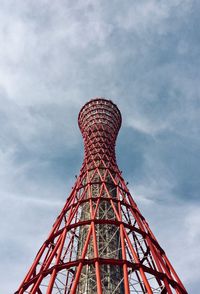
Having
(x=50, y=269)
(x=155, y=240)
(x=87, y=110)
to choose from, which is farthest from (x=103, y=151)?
(x=50, y=269)

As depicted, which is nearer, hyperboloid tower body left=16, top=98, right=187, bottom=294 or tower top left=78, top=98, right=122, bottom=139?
hyperboloid tower body left=16, top=98, right=187, bottom=294

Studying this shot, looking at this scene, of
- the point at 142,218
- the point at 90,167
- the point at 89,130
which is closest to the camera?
the point at 142,218

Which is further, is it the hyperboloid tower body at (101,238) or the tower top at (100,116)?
the tower top at (100,116)

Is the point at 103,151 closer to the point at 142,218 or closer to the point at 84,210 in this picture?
the point at 84,210

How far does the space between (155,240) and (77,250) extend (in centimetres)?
653

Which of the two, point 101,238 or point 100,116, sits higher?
point 100,116

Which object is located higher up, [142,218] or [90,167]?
[90,167]

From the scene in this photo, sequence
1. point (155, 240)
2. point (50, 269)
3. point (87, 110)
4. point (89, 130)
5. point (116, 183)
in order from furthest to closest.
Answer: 1. point (87, 110)
2. point (89, 130)
3. point (116, 183)
4. point (155, 240)
5. point (50, 269)

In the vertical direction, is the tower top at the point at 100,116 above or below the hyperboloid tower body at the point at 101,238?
above

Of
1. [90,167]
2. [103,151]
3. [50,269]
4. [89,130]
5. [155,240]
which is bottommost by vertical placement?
[50,269]

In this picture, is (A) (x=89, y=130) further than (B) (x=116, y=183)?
Yes

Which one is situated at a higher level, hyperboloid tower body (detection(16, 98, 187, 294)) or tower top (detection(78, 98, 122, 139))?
tower top (detection(78, 98, 122, 139))

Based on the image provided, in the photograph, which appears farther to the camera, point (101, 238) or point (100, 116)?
point (100, 116)

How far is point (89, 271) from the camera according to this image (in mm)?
22219
